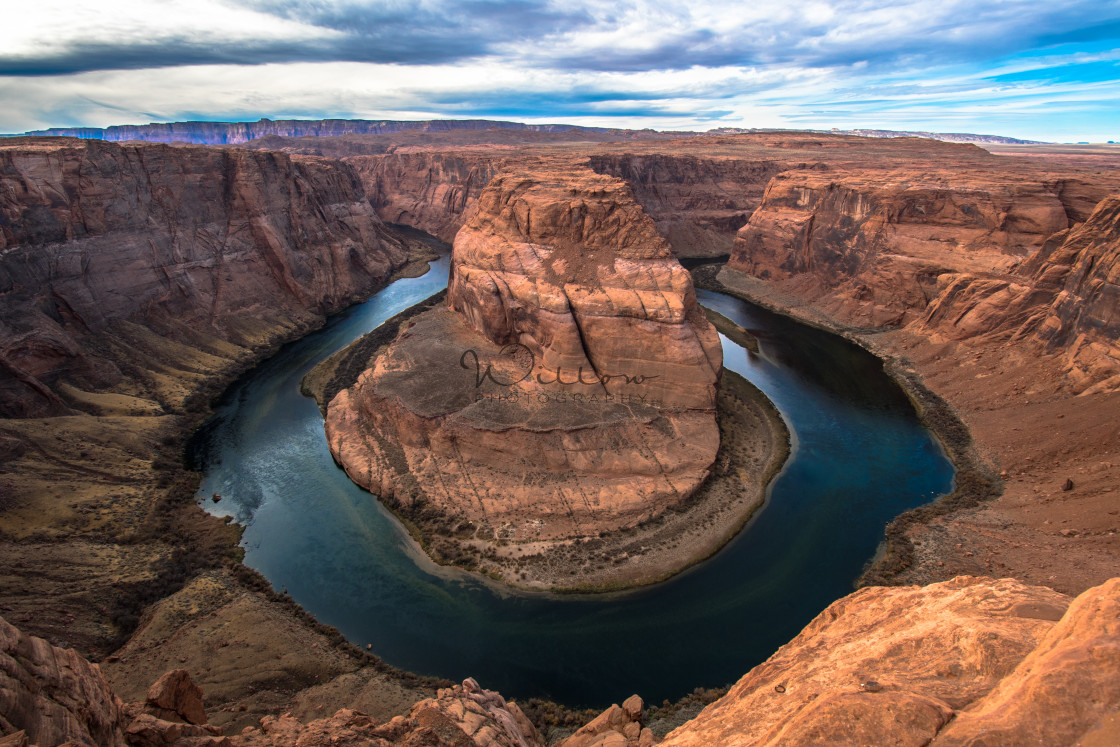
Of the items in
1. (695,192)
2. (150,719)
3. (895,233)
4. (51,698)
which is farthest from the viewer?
(695,192)

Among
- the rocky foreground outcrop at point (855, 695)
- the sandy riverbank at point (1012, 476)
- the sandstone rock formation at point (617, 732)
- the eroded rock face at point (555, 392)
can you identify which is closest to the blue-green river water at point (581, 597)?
the sandy riverbank at point (1012, 476)

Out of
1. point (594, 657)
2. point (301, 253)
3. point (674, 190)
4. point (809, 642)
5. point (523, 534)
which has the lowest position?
point (594, 657)

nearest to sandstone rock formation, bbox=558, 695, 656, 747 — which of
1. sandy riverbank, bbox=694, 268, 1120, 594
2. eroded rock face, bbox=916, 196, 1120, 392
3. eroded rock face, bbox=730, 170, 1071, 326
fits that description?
sandy riverbank, bbox=694, 268, 1120, 594

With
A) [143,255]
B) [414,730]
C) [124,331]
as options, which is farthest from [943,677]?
[143,255]

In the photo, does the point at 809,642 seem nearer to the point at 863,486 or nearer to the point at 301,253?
the point at 863,486

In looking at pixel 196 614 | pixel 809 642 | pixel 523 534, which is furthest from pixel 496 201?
pixel 809 642

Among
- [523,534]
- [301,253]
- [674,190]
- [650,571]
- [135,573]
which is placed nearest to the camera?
[135,573]

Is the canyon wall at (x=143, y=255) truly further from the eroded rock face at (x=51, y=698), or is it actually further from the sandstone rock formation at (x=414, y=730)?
the sandstone rock formation at (x=414, y=730)

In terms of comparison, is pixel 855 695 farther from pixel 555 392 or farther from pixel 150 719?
pixel 555 392
